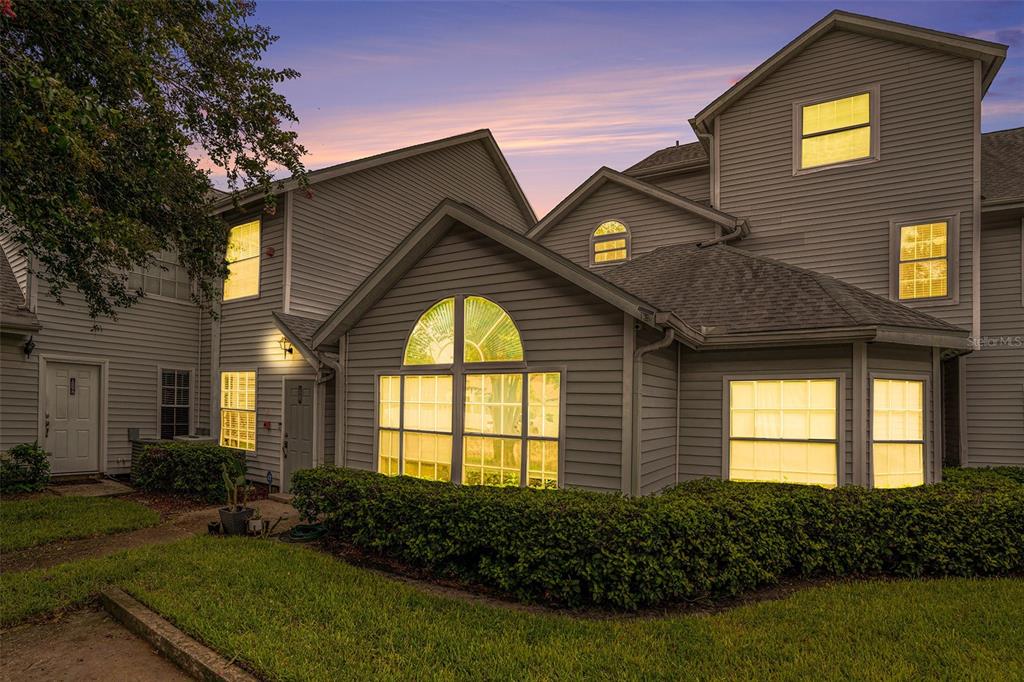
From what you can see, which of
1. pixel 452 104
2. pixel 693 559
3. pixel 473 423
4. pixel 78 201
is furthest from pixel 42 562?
pixel 452 104

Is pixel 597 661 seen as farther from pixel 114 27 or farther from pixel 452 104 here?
pixel 452 104

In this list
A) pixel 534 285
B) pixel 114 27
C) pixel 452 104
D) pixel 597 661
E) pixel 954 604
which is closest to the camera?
pixel 597 661

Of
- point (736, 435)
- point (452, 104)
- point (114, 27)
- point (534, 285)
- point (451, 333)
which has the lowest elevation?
point (736, 435)

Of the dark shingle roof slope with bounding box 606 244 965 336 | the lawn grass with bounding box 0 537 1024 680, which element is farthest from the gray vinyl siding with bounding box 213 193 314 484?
the dark shingle roof slope with bounding box 606 244 965 336

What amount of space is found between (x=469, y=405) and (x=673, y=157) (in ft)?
41.8

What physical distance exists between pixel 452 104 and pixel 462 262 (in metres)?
10.0

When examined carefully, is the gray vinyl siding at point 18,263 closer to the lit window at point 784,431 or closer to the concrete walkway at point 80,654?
the concrete walkway at point 80,654

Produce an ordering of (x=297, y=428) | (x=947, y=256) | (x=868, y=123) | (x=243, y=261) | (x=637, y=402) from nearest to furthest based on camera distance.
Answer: (x=637, y=402)
(x=947, y=256)
(x=868, y=123)
(x=297, y=428)
(x=243, y=261)

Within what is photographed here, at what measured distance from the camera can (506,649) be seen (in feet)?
15.1

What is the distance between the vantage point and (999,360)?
1149 cm

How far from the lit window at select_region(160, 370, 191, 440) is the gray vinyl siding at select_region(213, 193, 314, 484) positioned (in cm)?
225

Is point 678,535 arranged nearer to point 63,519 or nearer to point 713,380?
point 713,380

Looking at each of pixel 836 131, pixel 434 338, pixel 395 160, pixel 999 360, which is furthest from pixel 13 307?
pixel 999 360

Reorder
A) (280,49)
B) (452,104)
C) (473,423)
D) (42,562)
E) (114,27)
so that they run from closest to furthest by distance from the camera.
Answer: (114,27)
(42,562)
(473,423)
(280,49)
(452,104)
